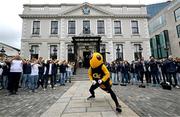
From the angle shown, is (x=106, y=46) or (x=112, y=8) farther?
(x=112, y=8)

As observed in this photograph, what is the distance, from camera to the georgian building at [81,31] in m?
25.7

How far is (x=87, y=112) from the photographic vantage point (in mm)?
4191

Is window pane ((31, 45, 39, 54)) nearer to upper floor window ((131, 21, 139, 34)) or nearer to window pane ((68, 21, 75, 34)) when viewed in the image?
window pane ((68, 21, 75, 34))

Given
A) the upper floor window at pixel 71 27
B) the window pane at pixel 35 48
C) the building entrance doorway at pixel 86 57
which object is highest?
the upper floor window at pixel 71 27

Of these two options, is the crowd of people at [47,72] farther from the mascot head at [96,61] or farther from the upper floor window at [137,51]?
the upper floor window at [137,51]

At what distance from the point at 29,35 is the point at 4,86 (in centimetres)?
1761

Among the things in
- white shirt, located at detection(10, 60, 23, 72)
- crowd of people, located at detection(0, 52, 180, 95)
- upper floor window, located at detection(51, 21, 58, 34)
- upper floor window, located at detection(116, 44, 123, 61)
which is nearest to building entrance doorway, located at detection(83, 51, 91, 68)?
upper floor window, located at detection(116, 44, 123, 61)

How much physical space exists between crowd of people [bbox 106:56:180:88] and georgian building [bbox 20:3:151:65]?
12873 millimetres

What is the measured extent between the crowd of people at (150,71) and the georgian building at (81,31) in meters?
12.9

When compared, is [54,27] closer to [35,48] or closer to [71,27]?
[71,27]

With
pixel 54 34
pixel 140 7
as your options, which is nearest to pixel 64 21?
pixel 54 34

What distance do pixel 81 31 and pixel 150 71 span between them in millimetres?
17306

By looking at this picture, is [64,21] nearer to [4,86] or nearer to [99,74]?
[4,86]

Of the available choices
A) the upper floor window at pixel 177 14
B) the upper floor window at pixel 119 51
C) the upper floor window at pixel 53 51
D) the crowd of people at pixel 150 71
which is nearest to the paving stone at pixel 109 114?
the crowd of people at pixel 150 71
